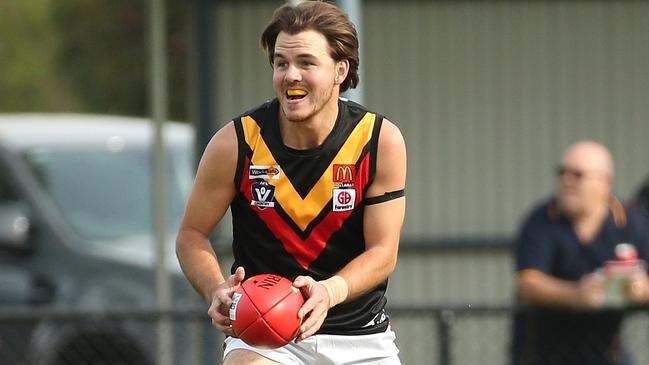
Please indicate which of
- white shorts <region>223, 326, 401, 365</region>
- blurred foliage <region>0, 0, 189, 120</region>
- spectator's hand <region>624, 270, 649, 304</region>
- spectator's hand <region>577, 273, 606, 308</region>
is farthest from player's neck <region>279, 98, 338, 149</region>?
blurred foliage <region>0, 0, 189, 120</region>

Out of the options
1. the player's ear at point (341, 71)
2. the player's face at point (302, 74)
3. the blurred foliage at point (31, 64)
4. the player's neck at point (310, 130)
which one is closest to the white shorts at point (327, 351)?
the player's neck at point (310, 130)

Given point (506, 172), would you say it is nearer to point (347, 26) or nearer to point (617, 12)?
point (617, 12)

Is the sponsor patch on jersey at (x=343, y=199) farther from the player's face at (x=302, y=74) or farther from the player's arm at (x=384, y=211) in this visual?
the player's face at (x=302, y=74)

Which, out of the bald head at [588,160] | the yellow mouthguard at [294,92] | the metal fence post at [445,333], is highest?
the yellow mouthguard at [294,92]

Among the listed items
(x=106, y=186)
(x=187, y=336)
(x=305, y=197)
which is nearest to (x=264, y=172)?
(x=305, y=197)

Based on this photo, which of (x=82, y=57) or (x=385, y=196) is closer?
(x=385, y=196)

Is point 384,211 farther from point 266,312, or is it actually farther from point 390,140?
point 266,312

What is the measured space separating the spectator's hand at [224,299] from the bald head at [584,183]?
382 centimetres

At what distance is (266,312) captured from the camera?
6188 mm

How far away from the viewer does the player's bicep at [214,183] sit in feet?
21.7

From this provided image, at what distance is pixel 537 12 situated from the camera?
12.1 metres

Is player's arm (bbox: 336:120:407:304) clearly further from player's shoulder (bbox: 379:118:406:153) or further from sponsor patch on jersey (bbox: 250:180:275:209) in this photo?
sponsor patch on jersey (bbox: 250:180:275:209)

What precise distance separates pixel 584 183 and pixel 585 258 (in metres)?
0.44

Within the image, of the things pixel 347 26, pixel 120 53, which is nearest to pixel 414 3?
pixel 347 26
